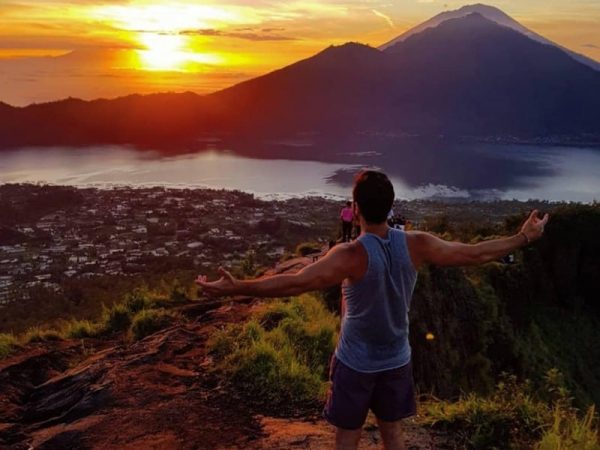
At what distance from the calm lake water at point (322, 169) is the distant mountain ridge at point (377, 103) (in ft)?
27.9

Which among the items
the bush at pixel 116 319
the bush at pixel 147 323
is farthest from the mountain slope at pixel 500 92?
the bush at pixel 147 323

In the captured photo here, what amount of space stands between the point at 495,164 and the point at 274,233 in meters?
81.2

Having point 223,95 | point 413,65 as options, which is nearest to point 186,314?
point 223,95

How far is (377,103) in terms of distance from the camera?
165m

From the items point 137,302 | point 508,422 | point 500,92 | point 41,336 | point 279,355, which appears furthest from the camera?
point 500,92

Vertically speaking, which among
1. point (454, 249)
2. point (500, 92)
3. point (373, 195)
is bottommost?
point (454, 249)

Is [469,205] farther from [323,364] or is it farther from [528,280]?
[323,364]

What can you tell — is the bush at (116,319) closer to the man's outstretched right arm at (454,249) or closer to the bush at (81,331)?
the bush at (81,331)

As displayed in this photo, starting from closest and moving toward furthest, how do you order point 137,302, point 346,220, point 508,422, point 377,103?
point 508,422 → point 137,302 → point 346,220 → point 377,103

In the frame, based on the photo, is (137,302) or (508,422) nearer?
(508,422)

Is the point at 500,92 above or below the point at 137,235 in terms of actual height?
above

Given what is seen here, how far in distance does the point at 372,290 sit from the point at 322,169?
102 meters

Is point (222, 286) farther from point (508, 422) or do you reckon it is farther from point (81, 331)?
point (81, 331)

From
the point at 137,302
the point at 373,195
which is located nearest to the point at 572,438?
the point at 373,195
